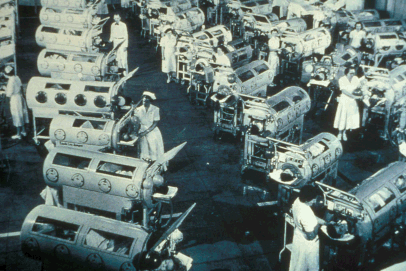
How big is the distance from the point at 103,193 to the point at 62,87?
5.80 metres

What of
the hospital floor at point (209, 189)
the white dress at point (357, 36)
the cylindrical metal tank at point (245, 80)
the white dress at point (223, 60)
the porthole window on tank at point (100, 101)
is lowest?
the hospital floor at point (209, 189)

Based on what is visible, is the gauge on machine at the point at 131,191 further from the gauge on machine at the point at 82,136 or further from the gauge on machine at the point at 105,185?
the gauge on machine at the point at 82,136

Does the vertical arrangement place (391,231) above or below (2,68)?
below

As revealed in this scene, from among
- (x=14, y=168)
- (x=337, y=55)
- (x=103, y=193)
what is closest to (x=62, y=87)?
(x=14, y=168)

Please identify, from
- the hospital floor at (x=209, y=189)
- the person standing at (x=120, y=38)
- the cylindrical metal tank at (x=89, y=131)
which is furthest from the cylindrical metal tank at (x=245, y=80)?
the person standing at (x=120, y=38)

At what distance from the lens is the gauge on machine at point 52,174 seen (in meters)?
9.98

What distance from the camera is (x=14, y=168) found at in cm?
1280

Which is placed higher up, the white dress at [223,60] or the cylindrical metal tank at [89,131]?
the white dress at [223,60]


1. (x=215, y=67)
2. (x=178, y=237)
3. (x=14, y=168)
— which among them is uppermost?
(x=215, y=67)

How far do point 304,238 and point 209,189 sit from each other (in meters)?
4.45

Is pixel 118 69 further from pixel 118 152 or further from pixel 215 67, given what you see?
pixel 118 152

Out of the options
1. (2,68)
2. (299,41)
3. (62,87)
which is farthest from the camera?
(299,41)

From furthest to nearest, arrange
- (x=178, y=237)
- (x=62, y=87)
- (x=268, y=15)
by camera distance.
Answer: (x=268, y=15) < (x=62, y=87) < (x=178, y=237)

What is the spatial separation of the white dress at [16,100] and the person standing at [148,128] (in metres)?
4.31
